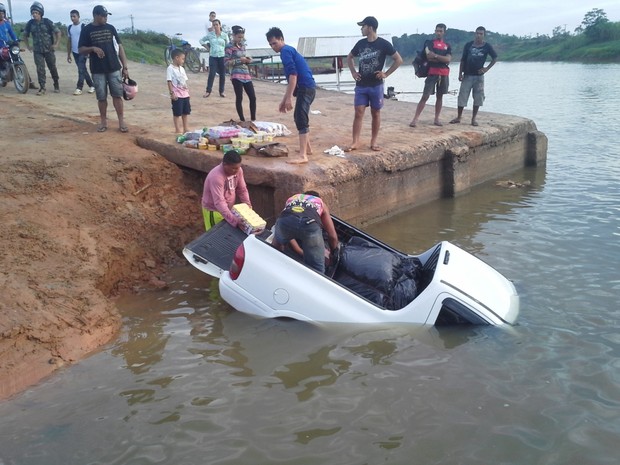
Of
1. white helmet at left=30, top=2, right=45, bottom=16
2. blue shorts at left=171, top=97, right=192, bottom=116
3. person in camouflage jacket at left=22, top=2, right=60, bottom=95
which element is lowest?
blue shorts at left=171, top=97, right=192, bottom=116

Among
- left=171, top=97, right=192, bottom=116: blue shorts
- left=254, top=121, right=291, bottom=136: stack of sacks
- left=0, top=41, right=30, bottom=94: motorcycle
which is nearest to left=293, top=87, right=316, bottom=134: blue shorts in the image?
left=254, top=121, right=291, bottom=136: stack of sacks

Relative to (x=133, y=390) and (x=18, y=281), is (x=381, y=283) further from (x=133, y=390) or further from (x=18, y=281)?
(x=18, y=281)

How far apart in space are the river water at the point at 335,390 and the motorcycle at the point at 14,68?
8.09m

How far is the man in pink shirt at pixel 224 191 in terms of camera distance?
5922 mm

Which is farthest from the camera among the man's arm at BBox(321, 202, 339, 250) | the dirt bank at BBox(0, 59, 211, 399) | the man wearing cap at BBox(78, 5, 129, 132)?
the man wearing cap at BBox(78, 5, 129, 132)

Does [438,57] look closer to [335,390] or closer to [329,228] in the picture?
[329,228]

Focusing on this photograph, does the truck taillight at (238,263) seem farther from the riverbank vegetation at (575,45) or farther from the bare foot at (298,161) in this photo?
the riverbank vegetation at (575,45)

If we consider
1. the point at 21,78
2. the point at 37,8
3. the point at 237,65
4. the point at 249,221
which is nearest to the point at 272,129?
the point at 237,65

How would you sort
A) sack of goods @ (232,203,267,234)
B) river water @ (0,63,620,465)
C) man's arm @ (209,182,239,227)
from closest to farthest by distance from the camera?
river water @ (0,63,620,465) < sack of goods @ (232,203,267,234) < man's arm @ (209,182,239,227)

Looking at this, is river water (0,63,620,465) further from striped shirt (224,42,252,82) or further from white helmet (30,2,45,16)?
white helmet (30,2,45,16)

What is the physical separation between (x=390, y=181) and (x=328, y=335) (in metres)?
4.24

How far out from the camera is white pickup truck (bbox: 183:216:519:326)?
15.3ft

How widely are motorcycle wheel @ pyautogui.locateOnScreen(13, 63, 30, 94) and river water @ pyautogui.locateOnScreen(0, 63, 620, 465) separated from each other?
8.03 m

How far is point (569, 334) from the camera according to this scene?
4750mm
